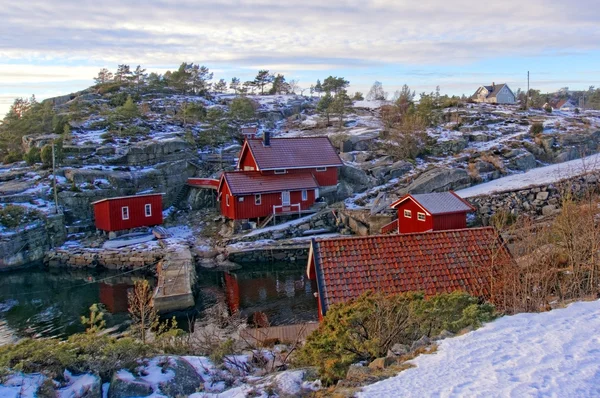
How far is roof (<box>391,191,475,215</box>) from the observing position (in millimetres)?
23750

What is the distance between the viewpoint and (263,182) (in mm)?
31641

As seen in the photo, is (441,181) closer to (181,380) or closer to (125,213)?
(125,213)

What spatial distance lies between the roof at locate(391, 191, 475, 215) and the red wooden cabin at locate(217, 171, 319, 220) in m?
9.19

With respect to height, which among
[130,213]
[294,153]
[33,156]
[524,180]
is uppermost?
[33,156]

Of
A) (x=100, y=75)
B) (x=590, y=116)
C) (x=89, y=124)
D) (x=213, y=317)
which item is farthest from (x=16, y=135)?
(x=590, y=116)

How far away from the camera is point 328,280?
11.7 meters

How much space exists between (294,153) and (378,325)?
27117 millimetres

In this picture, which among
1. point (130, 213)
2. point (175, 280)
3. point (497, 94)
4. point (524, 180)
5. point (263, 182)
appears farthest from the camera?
point (497, 94)

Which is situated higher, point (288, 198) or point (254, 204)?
point (288, 198)

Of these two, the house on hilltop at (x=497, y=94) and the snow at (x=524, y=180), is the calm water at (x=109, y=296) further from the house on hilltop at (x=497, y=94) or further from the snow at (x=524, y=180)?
the house on hilltop at (x=497, y=94)

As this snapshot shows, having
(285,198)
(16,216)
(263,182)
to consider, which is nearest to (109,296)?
(16,216)

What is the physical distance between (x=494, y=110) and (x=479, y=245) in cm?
4574

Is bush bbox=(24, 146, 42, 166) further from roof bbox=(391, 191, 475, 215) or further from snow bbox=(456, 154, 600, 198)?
snow bbox=(456, 154, 600, 198)

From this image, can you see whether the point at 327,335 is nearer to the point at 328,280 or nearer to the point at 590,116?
the point at 328,280
